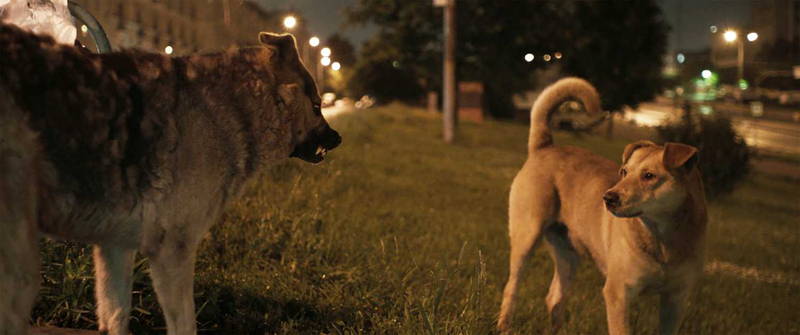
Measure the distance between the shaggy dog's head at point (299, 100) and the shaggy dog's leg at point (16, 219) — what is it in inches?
43.7

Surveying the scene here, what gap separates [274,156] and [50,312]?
6.35 feet

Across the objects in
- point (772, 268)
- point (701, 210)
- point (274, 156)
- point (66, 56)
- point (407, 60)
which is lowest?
point (772, 268)

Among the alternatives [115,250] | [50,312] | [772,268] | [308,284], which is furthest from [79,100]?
[772,268]

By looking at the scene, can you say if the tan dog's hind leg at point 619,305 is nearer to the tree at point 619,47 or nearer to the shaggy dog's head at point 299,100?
the shaggy dog's head at point 299,100

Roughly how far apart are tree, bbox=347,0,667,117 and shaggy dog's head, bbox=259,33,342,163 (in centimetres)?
2595

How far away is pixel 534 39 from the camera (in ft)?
94.3

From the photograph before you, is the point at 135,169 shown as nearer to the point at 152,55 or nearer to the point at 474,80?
the point at 152,55

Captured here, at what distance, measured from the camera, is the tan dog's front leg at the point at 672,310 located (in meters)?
4.34

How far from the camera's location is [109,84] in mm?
2375

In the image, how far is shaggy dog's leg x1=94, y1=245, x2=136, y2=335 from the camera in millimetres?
2846

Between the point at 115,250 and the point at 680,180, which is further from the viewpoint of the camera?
the point at 680,180

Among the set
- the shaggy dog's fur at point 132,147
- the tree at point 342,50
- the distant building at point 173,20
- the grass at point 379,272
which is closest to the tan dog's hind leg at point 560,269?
the grass at point 379,272

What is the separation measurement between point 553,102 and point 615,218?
4.12 ft

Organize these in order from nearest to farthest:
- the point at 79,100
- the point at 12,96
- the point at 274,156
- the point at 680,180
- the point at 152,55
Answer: the point at 12,96, the point at 79,100, the point at 152,55, the point at 274,156, the point at 680,180
